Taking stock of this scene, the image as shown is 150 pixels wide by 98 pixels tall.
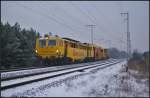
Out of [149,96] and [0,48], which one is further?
[0,48]

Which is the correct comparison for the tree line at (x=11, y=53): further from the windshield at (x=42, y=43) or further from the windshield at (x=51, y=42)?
the windshield at (x=51, y=42)

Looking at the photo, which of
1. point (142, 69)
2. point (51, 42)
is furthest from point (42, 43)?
point (142, 69)

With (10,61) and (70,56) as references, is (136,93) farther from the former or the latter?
(10,61)

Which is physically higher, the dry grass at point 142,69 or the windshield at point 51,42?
the windshield at point 51,42

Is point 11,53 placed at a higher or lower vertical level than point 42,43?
lower

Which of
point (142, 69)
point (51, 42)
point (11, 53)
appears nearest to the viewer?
point (142, 69)

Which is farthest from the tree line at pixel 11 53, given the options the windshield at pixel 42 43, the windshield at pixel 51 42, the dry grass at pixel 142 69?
the dry grass at pixel 142 69

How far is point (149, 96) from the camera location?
8.15 m

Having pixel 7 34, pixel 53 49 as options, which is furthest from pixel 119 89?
pixel 7 34

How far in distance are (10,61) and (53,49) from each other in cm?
1148

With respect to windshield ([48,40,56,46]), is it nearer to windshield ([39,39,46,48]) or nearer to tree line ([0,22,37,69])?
windshield ([39,39,46,48])

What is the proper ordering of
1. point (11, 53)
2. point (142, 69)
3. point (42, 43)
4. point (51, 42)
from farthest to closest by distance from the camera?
point (11, 53), point (42, 43), point (51, 42), point (142, 69)

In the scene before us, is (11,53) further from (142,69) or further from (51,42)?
(142,69)

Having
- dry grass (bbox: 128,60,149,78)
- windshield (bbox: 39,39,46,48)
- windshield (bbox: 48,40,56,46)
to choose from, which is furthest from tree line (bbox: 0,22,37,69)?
dry grass (bbox: 128,60,149,78)
